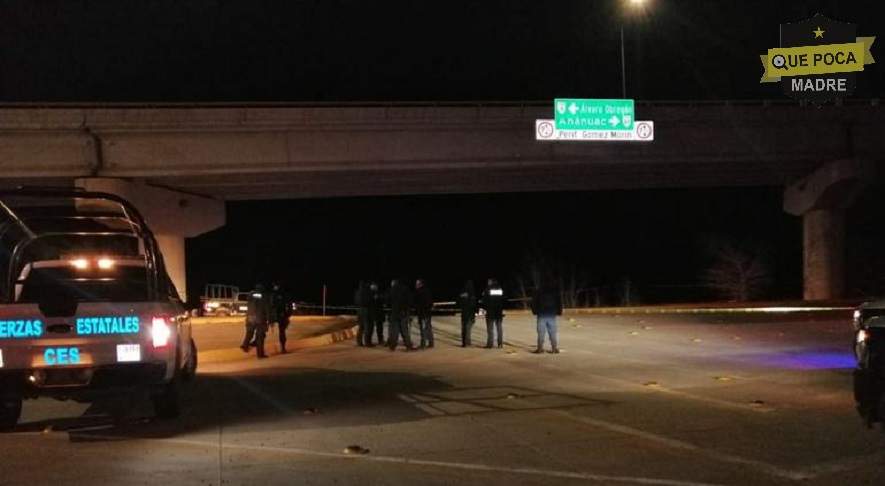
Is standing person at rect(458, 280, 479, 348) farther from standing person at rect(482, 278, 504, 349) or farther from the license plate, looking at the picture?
the license plate

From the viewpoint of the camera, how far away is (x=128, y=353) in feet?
29.9

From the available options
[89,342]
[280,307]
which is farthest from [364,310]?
[89,342]

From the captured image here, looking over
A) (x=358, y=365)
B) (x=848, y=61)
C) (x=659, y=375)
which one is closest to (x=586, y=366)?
(x=659, y=375)

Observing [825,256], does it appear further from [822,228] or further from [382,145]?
[382,145]

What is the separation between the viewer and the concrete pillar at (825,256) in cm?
4116

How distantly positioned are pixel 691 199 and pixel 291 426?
228 feet

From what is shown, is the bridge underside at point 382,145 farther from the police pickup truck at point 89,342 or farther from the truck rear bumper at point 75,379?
the truck rear bumper at point 75,379

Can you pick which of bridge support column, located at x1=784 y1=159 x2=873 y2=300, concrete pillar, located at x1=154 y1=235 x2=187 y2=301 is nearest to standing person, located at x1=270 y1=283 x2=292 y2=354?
concrete pillar, located at x1=154 y1=235 x2=187 y2=301

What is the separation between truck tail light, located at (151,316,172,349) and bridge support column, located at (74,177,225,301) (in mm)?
23461

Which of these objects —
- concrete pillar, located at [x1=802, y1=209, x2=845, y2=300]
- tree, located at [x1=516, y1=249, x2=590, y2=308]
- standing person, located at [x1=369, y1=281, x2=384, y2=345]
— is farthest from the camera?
tree, located at [x1=516, y1=249, x2=590, y2=308]

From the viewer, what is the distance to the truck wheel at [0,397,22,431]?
32.3 feet

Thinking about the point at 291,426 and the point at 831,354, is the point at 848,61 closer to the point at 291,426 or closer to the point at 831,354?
the point at 831,354

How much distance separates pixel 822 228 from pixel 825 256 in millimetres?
1367

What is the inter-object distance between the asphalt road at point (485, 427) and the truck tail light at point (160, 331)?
1.01 meters
